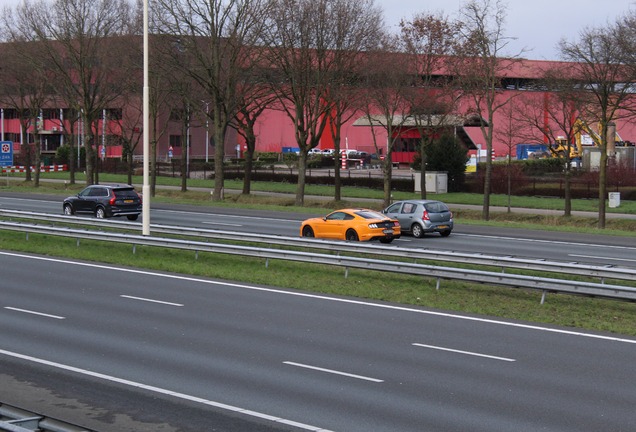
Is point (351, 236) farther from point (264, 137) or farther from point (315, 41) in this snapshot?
point (264, 137)

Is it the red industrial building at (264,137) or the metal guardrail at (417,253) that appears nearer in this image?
the metal guardrail at (417,253)

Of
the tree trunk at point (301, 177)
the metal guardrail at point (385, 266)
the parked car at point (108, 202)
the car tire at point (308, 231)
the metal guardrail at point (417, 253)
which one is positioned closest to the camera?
the metal guardrail at point (385, 266)

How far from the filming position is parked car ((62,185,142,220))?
3719 centimetres

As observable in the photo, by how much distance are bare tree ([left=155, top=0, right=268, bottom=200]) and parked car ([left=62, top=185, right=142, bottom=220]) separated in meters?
11.5

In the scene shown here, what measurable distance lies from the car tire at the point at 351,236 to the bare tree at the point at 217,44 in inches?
810

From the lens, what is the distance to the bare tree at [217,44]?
46531mm

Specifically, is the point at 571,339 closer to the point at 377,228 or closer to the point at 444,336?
the point at 444,336

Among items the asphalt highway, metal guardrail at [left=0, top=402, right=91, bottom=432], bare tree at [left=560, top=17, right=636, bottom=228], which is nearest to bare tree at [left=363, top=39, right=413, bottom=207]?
bare tree at [left=560, top=17, right=636, bottom=228]

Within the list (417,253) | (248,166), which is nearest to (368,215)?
(417,253)

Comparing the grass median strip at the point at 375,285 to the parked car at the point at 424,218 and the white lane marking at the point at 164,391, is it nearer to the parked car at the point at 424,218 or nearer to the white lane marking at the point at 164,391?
the white lane marking at the point at 164,391

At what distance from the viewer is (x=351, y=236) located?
2931 cm

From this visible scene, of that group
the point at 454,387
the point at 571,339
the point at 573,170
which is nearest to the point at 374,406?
the point at 454,387

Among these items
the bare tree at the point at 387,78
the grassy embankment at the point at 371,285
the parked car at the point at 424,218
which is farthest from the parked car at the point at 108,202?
the bare tree at the point at 387,78

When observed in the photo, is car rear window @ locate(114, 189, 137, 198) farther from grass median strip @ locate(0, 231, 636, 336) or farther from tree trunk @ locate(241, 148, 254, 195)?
tree trunk @ locate(241, 148, 254, 195)
